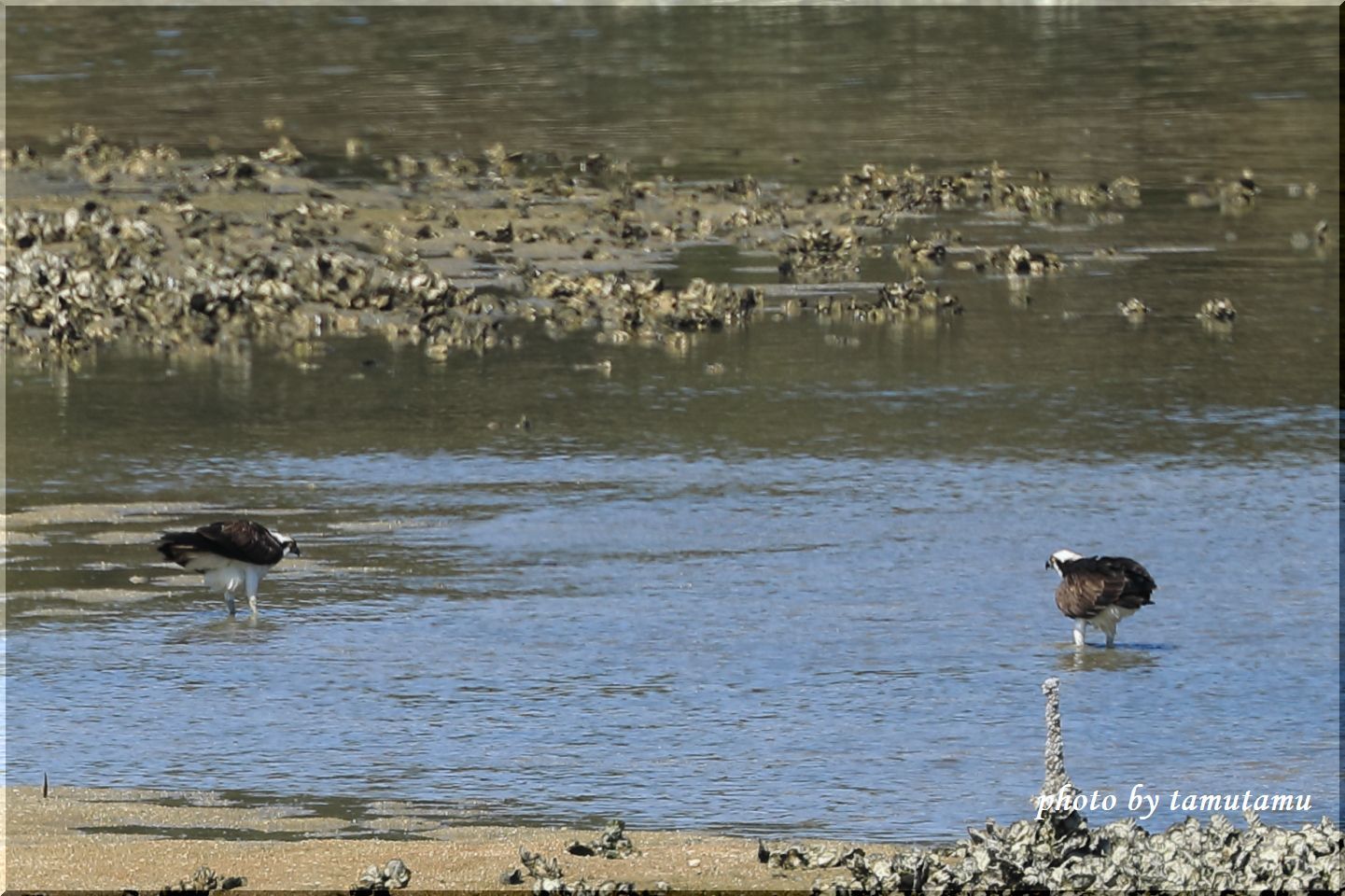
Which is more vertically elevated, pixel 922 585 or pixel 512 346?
pixel 512 346

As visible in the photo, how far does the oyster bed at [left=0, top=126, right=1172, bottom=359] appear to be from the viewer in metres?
20.8

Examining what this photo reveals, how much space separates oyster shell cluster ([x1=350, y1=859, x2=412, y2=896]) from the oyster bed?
11523 mm

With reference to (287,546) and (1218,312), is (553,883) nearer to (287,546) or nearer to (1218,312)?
(287,546)

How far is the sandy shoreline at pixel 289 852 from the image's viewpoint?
867 centimetres

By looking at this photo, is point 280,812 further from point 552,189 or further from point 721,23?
point 721,23

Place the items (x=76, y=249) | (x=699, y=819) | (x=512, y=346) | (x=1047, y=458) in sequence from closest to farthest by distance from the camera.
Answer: (x=699, y=819)
(x=1047, y=458)
(x=512, y=346)
(x=76, y=249)

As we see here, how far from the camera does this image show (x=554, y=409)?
58.6 ft

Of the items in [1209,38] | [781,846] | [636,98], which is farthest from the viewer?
[1209,38]

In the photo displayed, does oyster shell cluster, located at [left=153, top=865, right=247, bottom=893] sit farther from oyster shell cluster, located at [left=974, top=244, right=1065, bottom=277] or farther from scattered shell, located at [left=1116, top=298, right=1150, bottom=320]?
oyster shell cluster, located at [left=974, top=244, right=1065, bottom=277]

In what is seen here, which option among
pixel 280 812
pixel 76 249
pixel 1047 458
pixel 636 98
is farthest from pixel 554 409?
pixel 636 98

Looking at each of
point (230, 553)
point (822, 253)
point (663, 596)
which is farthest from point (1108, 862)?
point (822, 253)

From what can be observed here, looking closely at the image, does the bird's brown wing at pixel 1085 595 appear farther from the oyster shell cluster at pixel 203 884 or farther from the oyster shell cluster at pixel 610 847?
the oyster shell cluster at pixel 203 884

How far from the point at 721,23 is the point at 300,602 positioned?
1229 inches

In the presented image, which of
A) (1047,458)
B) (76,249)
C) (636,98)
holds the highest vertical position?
(636,98)
